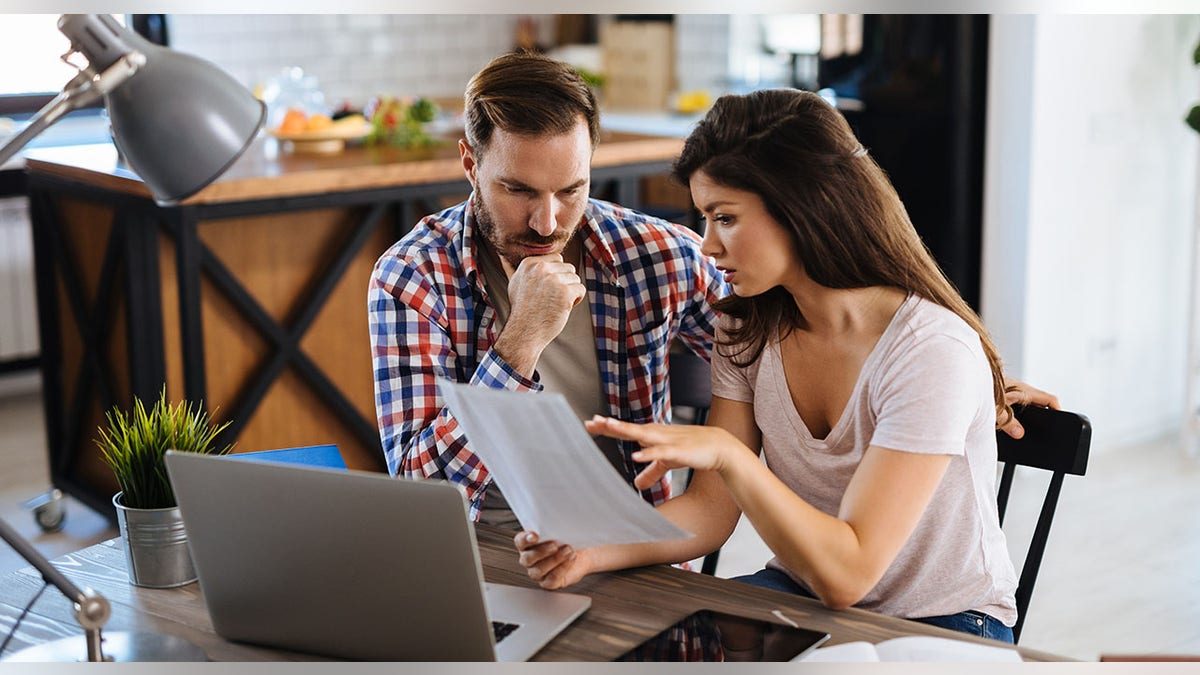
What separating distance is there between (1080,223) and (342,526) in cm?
364

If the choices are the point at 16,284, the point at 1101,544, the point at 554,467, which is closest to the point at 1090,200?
the point at 1101,544

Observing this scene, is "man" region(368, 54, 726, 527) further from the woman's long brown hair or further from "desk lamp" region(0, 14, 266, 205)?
"desk lamp" region(0, 14, 266, 205)

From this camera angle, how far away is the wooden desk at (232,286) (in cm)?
347

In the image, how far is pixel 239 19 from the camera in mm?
5961

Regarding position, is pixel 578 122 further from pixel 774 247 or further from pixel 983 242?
pixel 983 242

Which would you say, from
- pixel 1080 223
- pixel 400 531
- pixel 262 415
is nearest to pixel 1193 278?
pixel 1080 223

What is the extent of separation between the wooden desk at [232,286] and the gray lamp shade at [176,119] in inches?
83.1

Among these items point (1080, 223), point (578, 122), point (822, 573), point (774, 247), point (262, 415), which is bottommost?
point (262, 415)

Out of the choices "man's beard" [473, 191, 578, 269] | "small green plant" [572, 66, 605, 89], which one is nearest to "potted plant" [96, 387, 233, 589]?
"man's beard" [473, 191, 578, 269]

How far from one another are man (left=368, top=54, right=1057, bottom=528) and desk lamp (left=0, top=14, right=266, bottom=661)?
568 millimetres

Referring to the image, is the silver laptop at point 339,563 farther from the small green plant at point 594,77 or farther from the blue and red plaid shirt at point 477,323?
the small green plant at point 594,77

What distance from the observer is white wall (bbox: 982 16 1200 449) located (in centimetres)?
424

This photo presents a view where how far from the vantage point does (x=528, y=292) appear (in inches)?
72.1

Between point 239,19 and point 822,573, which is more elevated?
point 239,19
